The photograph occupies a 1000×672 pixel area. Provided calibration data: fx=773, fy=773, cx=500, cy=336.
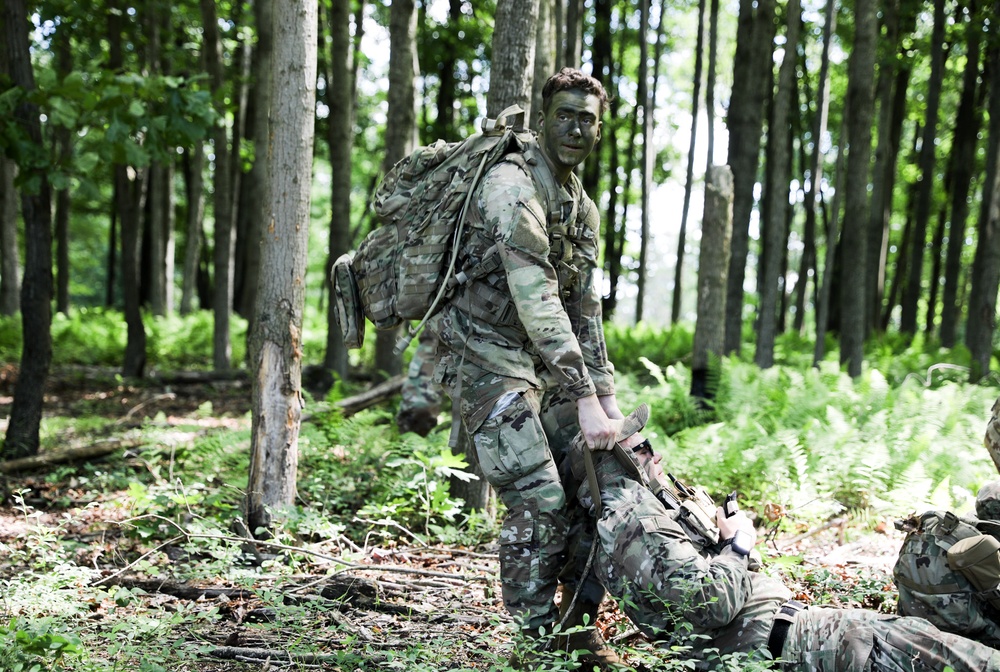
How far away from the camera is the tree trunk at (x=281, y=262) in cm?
494

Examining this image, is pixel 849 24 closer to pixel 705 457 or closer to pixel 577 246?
pixel 705 457

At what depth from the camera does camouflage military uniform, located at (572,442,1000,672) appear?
3.02 metres

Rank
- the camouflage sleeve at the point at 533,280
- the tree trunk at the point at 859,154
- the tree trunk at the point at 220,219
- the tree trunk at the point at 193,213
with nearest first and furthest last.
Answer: the camouflage sleeve at the point at 533,280
the tree trunk at the point at 859,154
the tree trunk at the point at 220,219
the tree trunk at the point at 193,213

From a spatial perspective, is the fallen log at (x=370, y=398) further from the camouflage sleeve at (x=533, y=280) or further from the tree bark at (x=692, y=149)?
the tree bark at (x=692, y=149)

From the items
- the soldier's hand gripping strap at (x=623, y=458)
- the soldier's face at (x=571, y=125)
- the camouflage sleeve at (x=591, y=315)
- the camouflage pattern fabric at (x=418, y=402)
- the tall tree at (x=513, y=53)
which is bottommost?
the camouflage pattern fabric at (x=418, y=402)

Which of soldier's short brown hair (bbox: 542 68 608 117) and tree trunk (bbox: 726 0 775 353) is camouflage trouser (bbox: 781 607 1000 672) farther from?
tree trunk (bbox: 726 0 775 353)

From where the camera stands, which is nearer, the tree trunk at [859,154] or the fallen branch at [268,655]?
the fallen branch at [268,655]

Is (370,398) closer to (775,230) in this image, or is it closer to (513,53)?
(513,53)

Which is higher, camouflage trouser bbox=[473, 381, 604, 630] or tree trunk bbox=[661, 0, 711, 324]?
tree trunk bbox=[661, 0, 711, 324]

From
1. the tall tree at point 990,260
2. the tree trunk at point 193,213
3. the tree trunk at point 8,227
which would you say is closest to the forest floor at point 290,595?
the tall tree at point 990,260

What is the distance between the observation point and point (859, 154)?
9.97 metres

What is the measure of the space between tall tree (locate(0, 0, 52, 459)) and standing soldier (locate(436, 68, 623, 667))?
454 centimetres

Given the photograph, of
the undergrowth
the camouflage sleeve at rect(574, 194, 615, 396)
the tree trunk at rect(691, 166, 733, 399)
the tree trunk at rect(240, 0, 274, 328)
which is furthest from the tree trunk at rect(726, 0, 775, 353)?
the camouflage sleeve at rect(574, 194, 615, 396)

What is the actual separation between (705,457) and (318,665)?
3671mm
